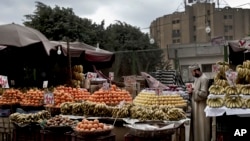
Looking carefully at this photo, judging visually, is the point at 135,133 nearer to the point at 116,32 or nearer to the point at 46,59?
the point at 46,59

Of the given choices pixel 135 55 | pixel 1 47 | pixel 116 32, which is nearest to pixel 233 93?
pixel 1 47

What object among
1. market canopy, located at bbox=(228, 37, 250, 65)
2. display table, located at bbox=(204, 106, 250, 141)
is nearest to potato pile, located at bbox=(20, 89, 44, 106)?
display table, located at bbox=(204, 106, 250, 141)

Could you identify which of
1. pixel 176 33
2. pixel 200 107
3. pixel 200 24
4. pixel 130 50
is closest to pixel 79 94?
pixel 200 107

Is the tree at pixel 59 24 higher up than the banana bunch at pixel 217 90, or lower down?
higher up

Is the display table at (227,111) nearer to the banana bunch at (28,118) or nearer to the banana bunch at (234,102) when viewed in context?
the banana bunch at (234,102)

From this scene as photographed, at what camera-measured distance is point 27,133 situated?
6395 mm

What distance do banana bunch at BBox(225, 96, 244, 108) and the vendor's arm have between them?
131cm

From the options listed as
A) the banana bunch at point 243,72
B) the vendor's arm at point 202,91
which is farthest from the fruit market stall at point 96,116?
the banana bunch at point 243,72

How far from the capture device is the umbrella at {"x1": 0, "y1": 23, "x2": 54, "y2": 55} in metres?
9.42

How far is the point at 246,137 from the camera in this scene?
18.8ft

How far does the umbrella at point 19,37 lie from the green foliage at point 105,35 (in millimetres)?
6257

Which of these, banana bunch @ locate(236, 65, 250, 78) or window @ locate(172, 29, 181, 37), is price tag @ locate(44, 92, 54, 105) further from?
window @ locate(172, 29, 181, 37)

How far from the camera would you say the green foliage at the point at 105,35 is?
18.0m

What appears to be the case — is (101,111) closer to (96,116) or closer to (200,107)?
(96,116)
